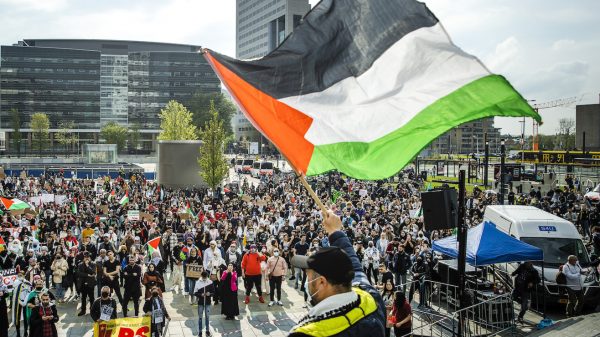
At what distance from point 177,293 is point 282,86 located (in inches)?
481

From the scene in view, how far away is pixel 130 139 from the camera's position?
14412 centimetres

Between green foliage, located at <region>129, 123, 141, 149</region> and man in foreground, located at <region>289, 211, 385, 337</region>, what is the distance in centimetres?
14348

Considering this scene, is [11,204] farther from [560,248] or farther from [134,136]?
[134,136]

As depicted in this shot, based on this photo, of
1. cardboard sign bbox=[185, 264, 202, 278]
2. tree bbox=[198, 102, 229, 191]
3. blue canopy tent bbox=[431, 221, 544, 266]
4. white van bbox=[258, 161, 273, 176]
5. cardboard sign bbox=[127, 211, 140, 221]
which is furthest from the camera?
white van bbox=[258, 161, 273, 176]

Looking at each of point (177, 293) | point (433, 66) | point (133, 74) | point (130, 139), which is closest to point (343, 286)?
point (433, 66)

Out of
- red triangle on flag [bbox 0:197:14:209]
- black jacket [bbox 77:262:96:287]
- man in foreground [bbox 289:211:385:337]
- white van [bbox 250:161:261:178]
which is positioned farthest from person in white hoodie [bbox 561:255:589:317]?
white van [bbox 250:161:261:178]

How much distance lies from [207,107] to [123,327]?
13011 centimetres

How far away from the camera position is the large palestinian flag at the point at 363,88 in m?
5.12

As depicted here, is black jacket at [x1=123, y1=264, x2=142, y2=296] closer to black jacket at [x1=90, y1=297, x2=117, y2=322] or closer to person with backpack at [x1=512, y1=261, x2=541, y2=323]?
black jacket at [x1=90, y1=297, x2=117, y2=322]

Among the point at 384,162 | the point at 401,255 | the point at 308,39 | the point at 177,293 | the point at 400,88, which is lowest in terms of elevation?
the point at 177,293

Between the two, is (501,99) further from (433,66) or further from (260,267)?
(260,267)

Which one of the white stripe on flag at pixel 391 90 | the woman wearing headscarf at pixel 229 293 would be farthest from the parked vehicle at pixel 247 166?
the white stripe on flag at pixel 391 90

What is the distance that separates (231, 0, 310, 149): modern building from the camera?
6009 inches

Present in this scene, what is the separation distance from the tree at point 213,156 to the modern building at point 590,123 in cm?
7649
